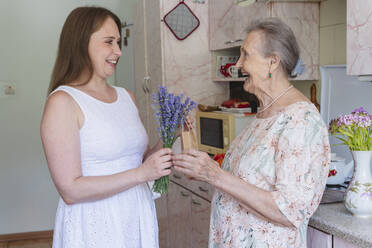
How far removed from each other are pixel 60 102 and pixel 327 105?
160cm

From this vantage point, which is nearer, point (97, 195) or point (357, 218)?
point (97, 195)

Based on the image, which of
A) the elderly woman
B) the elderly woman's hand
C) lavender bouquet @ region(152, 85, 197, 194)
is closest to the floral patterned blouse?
the elderly woman

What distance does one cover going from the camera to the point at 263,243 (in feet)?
4.96

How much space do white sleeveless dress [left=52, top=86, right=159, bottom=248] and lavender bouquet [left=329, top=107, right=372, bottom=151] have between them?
2.79 feet

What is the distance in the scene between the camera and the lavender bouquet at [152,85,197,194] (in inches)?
62.2

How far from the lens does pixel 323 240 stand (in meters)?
1.70

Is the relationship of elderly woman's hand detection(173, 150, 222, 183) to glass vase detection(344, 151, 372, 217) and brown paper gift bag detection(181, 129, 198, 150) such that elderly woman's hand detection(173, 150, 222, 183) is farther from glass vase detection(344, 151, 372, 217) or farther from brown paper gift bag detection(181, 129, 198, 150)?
glass vase detection(344, 151, 372, 217)

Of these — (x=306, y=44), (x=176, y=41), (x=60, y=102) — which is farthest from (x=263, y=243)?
(x=176, y=41)

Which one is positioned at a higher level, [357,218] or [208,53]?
[208,53]

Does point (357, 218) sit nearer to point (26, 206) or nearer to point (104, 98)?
point (104, 98)

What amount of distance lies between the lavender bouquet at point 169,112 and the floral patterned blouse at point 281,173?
261 millimetres

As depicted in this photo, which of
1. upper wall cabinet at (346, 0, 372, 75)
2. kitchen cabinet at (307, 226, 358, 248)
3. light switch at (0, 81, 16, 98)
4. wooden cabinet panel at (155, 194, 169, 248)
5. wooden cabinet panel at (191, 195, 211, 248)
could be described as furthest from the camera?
light switch at (0, 81, 16, 98)

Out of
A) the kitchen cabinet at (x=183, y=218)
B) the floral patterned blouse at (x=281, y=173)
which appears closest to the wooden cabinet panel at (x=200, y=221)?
the kitchen cabinet at (x=183, y=218)

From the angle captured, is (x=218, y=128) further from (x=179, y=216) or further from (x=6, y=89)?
(x=6, y=89)
